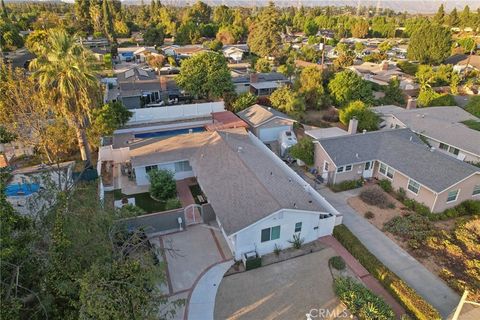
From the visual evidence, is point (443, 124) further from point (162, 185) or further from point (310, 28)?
point (310, 28)

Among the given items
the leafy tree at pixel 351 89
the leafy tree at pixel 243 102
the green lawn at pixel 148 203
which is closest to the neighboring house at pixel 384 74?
the leafy tree at pixel 351 89

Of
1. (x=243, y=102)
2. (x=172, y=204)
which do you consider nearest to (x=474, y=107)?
(x=243, y=102)

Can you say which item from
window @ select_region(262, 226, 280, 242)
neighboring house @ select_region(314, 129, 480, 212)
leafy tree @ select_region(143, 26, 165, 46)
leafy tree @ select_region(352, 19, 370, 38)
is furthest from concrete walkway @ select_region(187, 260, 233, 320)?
leafy tree @ select_region(352, 19, 370, 38)

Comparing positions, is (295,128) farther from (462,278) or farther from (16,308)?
(16,308)

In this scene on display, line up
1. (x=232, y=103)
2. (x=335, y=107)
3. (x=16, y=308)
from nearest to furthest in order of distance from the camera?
(x=16, y=308)
(x=232, y=103)
(x=335, y=107)

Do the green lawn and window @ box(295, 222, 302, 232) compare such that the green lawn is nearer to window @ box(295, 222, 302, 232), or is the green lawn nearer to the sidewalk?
window @ box(295, 222, 302, 232)

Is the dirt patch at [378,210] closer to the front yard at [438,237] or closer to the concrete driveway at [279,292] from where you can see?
the front yard at [438,237]

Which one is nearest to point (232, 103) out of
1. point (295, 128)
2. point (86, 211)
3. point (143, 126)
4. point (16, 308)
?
point (295, 128)
